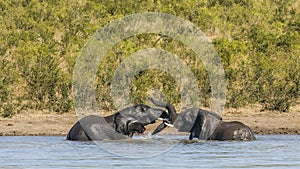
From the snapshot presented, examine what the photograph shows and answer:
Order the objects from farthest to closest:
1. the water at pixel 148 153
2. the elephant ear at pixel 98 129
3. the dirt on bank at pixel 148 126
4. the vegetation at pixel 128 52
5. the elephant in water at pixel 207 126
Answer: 1. the vegetation at pixel 128 52
2. the dirt on bank at pixel 148 126
3. the elephant in water at pixel 207 126
4. the elephant ear at pixel 98 129
5. the water at pixel 148 153

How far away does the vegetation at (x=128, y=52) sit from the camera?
63.8ft

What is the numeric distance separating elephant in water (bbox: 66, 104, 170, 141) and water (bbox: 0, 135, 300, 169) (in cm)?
26

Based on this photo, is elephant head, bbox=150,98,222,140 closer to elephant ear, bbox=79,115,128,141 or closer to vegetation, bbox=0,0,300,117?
elephant ear, bbox=79,115,128,141

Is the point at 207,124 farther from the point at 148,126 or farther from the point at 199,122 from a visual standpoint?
the point at 148,126

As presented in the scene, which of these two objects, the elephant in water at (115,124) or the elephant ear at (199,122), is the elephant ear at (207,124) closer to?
the elephant ear at (199,122)

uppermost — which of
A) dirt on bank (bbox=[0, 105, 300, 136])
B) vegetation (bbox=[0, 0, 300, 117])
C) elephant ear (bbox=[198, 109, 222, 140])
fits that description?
vegetation (bbox=[0, 0, 300, 117])

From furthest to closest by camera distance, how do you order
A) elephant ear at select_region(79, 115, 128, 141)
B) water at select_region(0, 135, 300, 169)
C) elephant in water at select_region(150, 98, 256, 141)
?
elephant in water at select_region(150, 98, 256, 141) < elephant ear at select_region(79, 115, 128, 141) < water at select_region(0, 135, 300, 169)

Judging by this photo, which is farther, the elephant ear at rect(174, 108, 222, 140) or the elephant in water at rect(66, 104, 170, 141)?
the elephant ear at rect(174, 108, 222, 140)

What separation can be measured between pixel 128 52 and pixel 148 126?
3.85m

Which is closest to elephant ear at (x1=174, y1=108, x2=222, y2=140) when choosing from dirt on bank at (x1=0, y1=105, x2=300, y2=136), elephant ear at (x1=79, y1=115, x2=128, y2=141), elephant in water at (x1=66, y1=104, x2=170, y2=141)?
elephant in water at (x1=66, y1=104, x2=170, y2=141)

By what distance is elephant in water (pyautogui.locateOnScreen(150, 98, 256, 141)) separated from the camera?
14.8 metres

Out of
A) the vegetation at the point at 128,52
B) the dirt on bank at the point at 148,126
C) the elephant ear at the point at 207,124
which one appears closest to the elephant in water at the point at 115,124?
the elephant ear at the point at 207,124

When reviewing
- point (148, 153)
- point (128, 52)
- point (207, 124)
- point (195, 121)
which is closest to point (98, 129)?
point (195, 121)

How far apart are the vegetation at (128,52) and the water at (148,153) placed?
393cm
